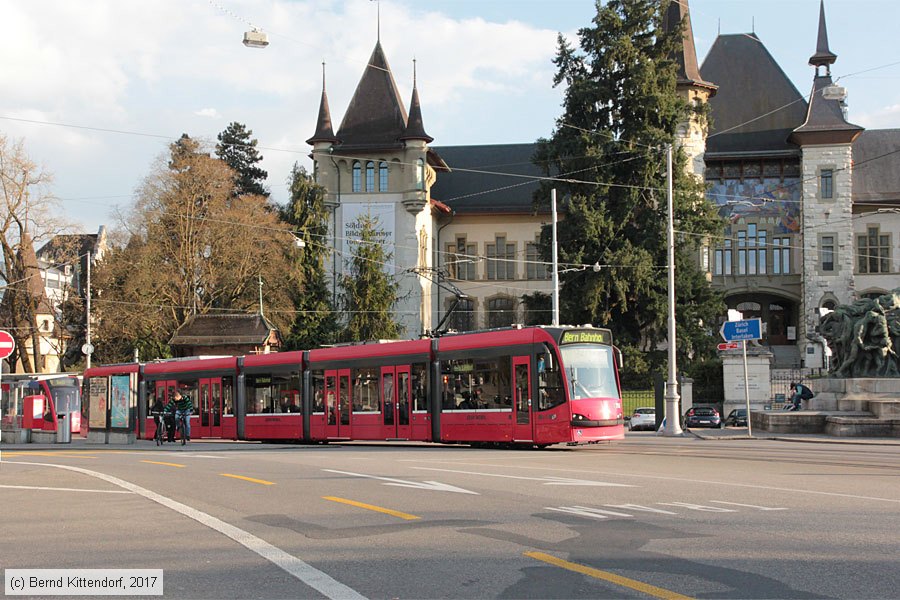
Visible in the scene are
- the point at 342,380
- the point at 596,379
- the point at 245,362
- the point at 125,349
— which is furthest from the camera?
the point at 125,349

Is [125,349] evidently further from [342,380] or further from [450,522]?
[450,522]

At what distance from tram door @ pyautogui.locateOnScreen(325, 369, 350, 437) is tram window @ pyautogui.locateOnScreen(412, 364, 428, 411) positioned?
9.83 feet

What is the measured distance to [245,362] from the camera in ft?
113

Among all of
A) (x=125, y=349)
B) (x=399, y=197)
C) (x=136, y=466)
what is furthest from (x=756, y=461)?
(x=399, y=197)

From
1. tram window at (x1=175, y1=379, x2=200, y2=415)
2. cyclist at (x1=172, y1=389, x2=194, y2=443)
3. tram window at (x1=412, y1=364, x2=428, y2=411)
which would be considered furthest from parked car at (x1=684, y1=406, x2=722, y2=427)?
cyclist at (x1=172, y1=389, x2=194, y2=443)

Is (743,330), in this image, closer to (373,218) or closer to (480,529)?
(480,529)

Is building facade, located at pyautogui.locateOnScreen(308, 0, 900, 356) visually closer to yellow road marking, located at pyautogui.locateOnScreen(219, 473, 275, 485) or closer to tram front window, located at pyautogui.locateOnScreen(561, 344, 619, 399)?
tram front window, located at pyautogui.locateOnScreen(561, 344, 619, 399)

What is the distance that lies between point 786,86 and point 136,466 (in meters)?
66.5

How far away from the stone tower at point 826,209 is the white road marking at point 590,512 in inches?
2436

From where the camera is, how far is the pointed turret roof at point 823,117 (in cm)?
7031

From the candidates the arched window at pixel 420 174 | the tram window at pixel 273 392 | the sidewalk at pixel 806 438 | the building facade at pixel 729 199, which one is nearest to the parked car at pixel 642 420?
the sidewalk at pixel 806 438

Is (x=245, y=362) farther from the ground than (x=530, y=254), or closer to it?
closer to it

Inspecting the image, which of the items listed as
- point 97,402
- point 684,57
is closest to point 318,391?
point 97,402

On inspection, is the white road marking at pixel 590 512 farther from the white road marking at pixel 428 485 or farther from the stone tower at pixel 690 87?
the stone tower at pixel 690 87
